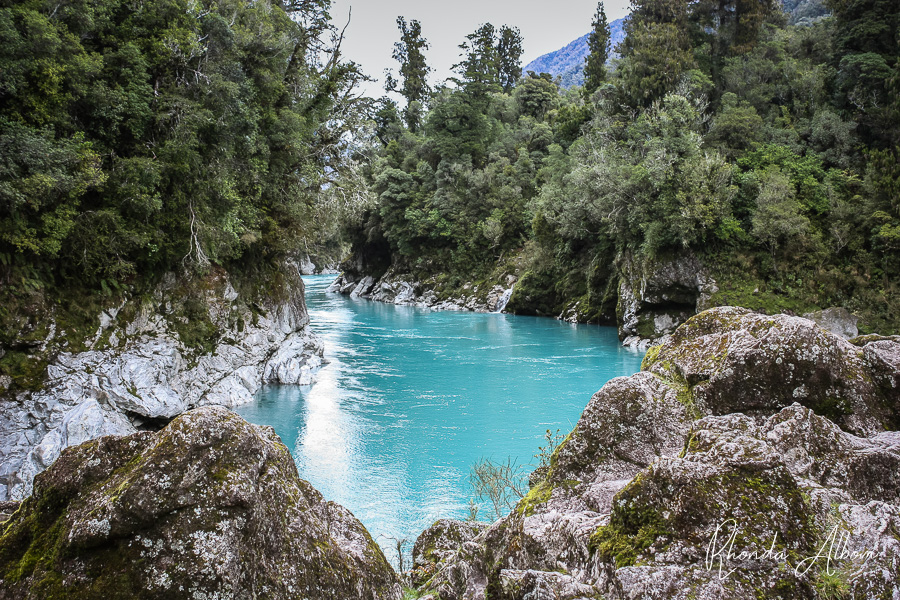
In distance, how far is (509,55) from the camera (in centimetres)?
7644

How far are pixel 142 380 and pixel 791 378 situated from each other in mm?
15322

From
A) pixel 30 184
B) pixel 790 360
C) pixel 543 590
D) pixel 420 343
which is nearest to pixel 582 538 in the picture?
pixel 543 590

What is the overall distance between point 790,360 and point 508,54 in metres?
80.0

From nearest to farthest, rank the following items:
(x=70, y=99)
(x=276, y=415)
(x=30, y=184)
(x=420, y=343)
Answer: (x=30, y=184)
(x=70, y=99)
(x=276, y=415)
(x=420, y=343)

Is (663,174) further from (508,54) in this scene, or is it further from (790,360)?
(508,54)

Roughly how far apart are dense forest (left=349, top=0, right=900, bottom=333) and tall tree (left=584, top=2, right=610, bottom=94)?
238mm

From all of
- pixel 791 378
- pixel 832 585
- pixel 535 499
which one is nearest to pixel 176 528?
pixel 535 499

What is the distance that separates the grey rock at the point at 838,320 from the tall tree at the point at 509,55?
198ft

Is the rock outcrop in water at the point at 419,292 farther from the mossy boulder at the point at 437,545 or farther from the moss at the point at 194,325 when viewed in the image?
the mossy boulder at the point at 437,545

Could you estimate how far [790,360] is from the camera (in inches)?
196

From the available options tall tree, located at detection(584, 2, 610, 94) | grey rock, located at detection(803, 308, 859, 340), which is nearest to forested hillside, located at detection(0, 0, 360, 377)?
grey rock, located at detection(803, 308, 859, 340)

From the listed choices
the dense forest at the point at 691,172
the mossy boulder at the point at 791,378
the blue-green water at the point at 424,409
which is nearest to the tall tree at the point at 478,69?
the dense forest at the point at 691,172

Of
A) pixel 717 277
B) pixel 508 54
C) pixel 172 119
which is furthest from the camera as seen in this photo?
pixel 508 54

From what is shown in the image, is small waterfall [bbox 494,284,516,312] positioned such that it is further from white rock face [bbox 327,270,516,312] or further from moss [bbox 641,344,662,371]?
moss [bbox 641,344,662,371]
